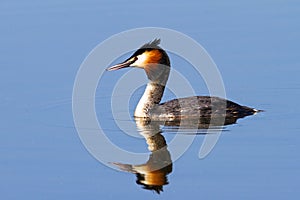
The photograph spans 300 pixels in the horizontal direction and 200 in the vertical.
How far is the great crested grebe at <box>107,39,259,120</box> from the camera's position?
11570 mm

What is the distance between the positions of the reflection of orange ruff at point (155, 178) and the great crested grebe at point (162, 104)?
82.8 inches

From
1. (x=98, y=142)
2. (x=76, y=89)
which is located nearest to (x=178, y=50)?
(x=76, y=89)

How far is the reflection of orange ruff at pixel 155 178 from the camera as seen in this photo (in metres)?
9.27

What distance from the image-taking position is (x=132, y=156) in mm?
10180

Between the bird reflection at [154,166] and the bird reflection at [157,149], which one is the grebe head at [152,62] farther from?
the bird reflection at [154,166]

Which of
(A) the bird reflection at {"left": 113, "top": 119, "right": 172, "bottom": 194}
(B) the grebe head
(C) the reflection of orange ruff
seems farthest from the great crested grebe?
(C) the reflection of orange ruff

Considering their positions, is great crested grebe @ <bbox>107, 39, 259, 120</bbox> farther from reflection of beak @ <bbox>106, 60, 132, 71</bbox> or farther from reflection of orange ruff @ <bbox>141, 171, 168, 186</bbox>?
reflection of orange ruff @ <bbox>141, 171, 168, 186</bbox>

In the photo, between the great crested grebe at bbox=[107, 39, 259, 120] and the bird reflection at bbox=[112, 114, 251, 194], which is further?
the great crested grebe at bbox=[107, 39, 259, 120]

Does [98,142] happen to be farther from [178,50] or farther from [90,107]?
[178,50]

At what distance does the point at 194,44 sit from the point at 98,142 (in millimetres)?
3668

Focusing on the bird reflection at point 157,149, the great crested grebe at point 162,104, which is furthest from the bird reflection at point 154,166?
the great crested grebe at point 162,104

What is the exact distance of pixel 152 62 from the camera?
1207 centimetres

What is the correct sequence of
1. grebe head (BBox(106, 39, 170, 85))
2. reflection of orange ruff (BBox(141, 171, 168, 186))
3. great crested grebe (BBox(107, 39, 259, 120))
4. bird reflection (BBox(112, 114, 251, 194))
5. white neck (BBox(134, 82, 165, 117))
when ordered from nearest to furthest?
reflection of orange ruff (BBox(141, 171, 168, 186))
bird reflection (BBox(112, 114, 251, 194))
great crested grebe (BBox(107, 39, 259, 120))
white neck (BBox(134, 82, 165, 117))
grebe head (BBox(106, 39, 170, 85))

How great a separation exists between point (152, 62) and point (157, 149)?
1.93 metres
